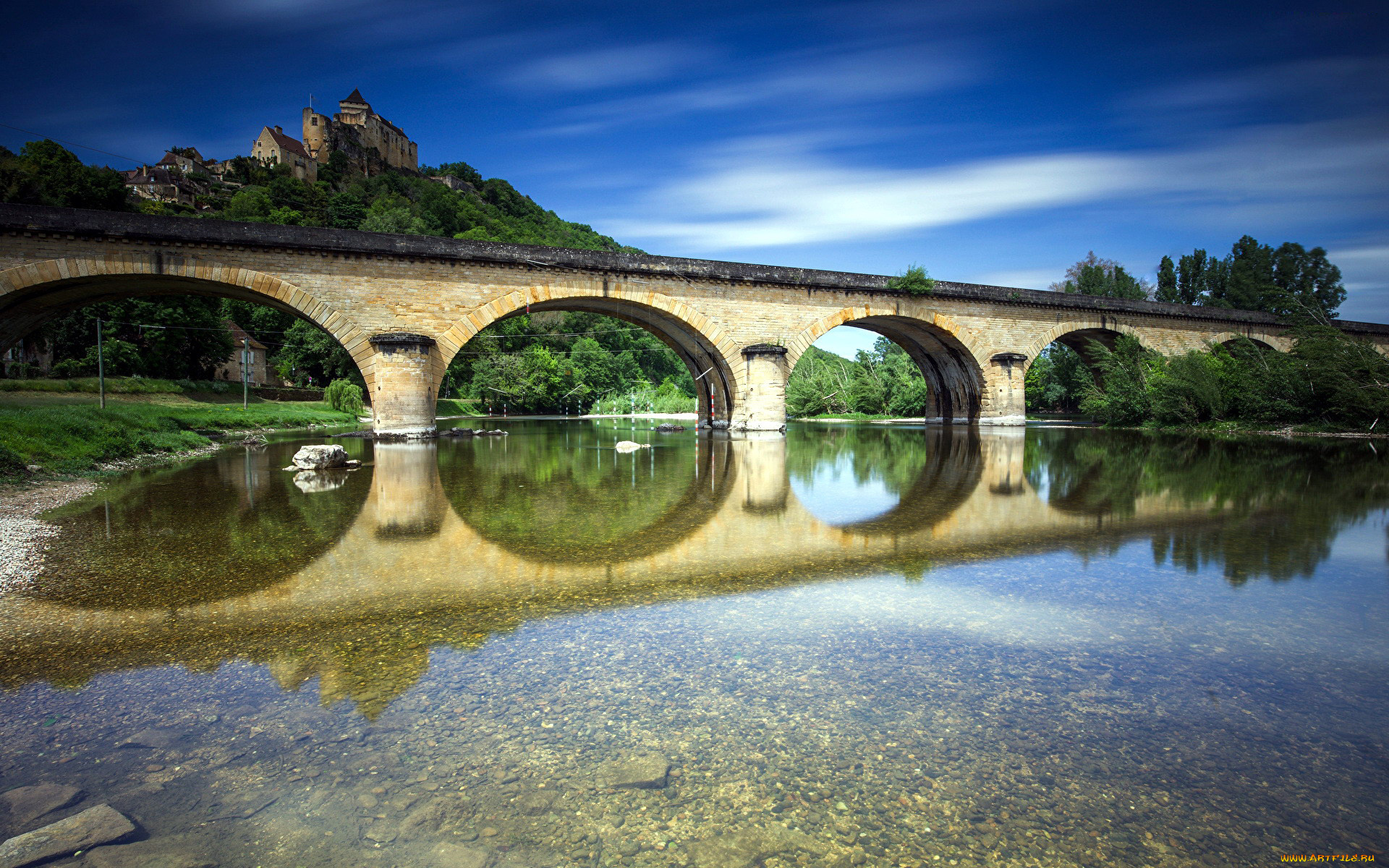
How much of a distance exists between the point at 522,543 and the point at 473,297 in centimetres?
1374

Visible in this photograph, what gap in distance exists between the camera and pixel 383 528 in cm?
621

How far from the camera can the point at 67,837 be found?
Result: 6.06 ft

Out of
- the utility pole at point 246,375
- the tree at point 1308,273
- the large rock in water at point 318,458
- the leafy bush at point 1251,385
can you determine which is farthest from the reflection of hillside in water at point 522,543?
the tree at point 1308,273

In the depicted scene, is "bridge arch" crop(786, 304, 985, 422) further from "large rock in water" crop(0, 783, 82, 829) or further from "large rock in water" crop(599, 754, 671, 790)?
"large rock in water" crop(0, 783, 82, 829)

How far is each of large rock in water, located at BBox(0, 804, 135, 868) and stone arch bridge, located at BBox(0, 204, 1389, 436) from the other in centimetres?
1625

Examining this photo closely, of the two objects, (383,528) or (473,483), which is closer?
(383,528)

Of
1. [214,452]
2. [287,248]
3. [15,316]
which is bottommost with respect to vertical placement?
[214,452]

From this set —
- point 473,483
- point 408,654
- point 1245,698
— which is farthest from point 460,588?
point 473,483

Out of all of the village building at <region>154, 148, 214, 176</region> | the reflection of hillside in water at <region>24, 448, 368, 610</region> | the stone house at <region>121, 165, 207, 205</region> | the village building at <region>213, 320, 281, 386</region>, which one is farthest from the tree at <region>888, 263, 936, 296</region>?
the village building at <region>154, 148, 214, 176</region>

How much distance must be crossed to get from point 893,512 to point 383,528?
16.6 ft

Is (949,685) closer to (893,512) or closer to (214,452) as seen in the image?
Result: (893,512)

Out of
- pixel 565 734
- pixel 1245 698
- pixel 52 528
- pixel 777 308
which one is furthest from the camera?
pixel 777 308

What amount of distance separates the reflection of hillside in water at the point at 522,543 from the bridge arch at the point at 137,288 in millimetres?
5768

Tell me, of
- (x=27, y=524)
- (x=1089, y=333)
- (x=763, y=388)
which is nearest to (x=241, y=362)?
(x=763, y=388)
